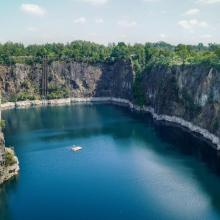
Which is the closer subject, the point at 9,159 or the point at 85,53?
the point at 9,159

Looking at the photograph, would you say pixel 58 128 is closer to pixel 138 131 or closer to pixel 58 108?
pixel 138 131

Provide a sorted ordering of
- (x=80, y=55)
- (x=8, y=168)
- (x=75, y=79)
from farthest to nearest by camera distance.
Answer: (x=80, y=55), (x=75, y=79), (x=8, y=168)

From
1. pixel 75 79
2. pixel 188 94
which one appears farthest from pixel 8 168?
pixel 75 79

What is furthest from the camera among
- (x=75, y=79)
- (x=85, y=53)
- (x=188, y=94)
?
(x=85, y=53)

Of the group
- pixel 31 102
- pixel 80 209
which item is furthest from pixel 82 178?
pixel 31 102

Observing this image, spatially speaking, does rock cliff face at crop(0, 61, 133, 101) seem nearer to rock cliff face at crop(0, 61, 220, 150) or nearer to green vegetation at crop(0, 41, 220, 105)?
rock cliff face at crop(0, 61, 220, 150)

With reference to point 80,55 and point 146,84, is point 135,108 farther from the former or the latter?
point 80,55

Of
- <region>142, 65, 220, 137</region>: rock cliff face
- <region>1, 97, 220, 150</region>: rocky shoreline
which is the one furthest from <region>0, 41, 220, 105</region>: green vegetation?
<region>142, 65, 220, 137</region>: rock cliff face

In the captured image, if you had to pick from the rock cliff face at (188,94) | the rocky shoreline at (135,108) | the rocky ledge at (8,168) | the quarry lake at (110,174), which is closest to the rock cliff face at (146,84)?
the rock cliff face at (188,94)
